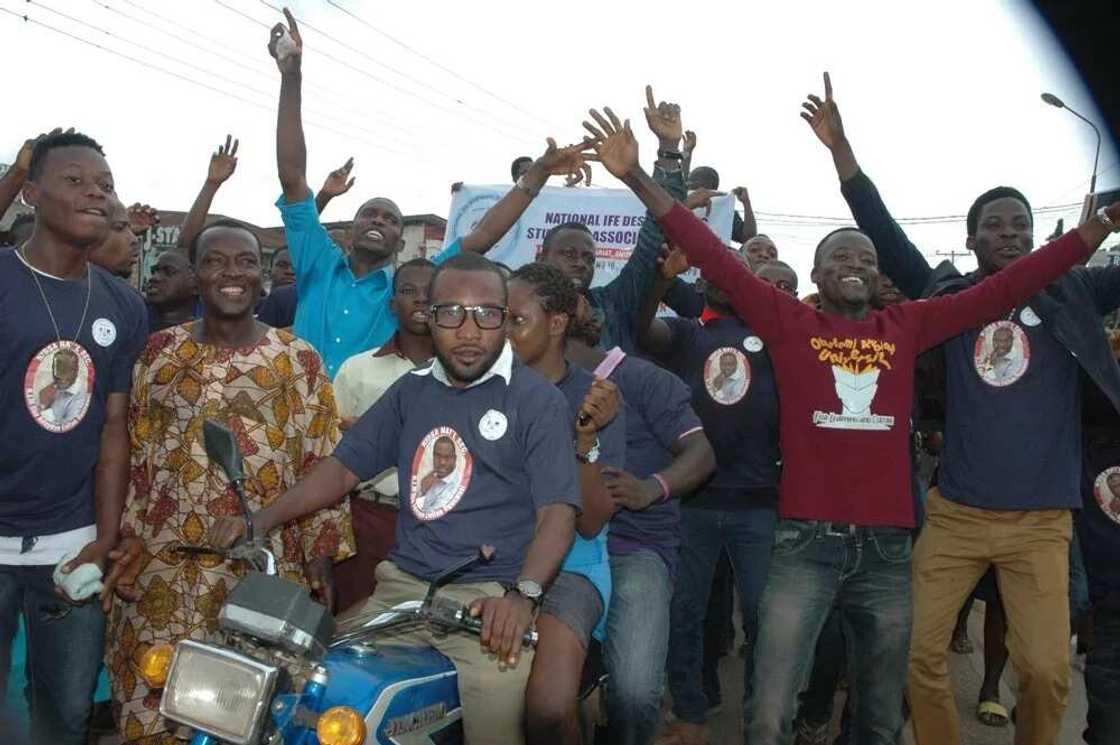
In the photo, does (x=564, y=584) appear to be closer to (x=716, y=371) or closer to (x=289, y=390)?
(x=289, y=390)

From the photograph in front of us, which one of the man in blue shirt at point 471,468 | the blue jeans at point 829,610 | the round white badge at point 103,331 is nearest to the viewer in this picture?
the man in blue shirt at point 471,468

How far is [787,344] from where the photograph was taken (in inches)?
165

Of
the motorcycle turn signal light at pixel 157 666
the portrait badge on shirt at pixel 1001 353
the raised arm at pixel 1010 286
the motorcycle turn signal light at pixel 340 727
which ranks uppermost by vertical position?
the raised arm at pixel 1010 286

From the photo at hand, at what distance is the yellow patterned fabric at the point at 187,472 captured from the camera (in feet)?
12.1

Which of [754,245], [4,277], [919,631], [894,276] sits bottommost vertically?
[919,631]

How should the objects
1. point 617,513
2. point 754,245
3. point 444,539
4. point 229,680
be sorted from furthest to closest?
point 754,245 < point 617,513 < point 444,539 < point 229,680

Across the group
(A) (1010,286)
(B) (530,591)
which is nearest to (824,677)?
(A) (1010,286)

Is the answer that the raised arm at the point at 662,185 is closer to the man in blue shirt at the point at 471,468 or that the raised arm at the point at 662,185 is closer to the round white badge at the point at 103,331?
the man in blue shirt at the point at 471,468

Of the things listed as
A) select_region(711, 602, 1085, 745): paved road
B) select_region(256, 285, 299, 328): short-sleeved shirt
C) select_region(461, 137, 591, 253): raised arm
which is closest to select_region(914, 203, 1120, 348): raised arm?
select_region(461, 137, 591, 253): raised arm

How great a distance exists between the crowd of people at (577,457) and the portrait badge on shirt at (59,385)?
0.01 m

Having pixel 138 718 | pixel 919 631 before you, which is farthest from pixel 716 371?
pixel 138 718

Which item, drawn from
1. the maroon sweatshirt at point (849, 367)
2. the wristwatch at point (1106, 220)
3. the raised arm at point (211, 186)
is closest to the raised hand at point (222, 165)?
the raised arm at point (211, 186)

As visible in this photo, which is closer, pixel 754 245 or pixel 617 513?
pixel 617 513

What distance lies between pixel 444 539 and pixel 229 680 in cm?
97
